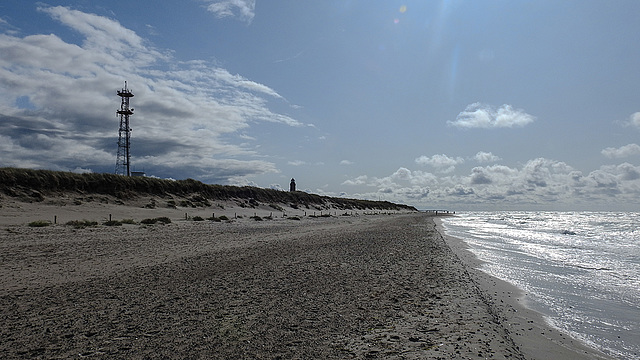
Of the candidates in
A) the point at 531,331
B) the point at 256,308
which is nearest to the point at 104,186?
the point at 256,308

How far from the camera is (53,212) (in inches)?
952

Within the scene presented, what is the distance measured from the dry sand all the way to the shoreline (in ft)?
0.10

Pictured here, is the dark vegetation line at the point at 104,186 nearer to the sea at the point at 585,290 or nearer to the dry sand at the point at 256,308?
the dry sand at the point at 256,308

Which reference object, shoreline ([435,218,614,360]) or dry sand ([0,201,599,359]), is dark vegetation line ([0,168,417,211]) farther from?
shoreline ([435,218,614,360])

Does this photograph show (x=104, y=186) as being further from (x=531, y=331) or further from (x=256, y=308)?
(x=531, y=331)

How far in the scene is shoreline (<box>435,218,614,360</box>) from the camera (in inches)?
202

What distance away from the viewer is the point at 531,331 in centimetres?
595

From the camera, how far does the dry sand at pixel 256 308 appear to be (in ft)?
16.2

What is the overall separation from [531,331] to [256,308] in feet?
15.8

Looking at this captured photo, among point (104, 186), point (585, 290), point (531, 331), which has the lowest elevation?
point (585, 290)

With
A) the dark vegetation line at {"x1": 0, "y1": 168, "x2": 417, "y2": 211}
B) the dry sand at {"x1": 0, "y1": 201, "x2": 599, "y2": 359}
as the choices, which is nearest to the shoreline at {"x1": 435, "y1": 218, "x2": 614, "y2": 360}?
the dry sand at {"x1": 0, "y1": 201, "x2": 599, "y2": 359}

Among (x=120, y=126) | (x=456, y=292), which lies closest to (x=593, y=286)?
(x=456, y=292)

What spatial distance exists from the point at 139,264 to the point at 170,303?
4.73m

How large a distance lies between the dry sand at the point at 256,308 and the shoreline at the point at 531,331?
0.03 meters
